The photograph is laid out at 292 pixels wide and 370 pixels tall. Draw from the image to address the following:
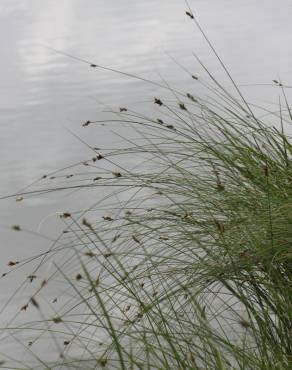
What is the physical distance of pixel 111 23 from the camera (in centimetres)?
1297

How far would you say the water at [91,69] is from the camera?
6551 mm

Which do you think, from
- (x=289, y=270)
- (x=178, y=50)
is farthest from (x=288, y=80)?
(x=289, y=270)

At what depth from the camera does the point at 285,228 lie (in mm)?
2570

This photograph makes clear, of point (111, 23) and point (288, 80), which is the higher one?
point (111, 23)

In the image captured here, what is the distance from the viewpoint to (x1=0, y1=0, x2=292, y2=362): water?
6551mm

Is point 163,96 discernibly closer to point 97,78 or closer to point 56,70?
point 97,78

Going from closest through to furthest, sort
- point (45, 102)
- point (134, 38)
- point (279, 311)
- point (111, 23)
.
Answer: point (279, 311)
point (45, 102)
point (134, 38)
point (111, 23)

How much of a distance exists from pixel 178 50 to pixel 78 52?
3.79 ft

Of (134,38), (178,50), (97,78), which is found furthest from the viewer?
(134,38)

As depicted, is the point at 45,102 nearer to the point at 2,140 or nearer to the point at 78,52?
the point at 2,140

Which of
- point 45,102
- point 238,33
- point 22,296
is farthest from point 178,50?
point 22,296

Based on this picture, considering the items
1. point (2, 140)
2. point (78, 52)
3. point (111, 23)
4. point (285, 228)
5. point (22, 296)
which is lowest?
point (285, 228)

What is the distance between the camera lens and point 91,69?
1005cm

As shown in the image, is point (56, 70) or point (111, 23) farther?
point (111, 23)
